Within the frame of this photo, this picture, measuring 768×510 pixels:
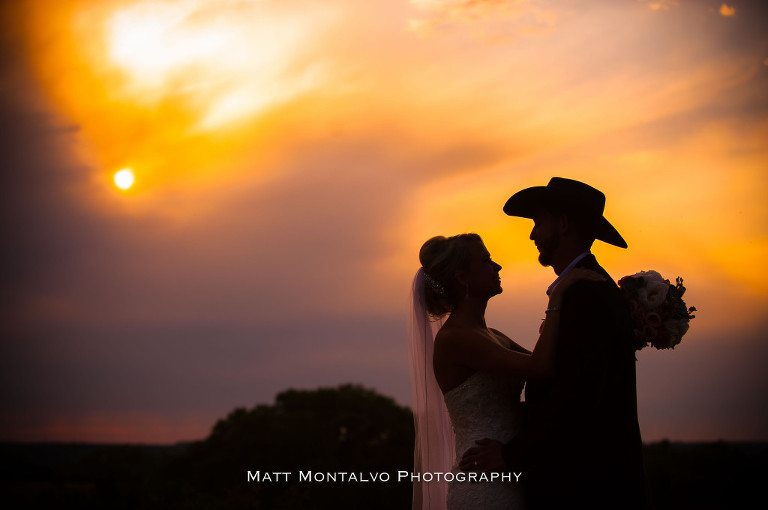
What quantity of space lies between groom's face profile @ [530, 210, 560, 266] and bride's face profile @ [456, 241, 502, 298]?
0.54m

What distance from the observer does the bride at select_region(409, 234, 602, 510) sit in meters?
5.38

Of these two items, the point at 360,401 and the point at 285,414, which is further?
the point at 360,401

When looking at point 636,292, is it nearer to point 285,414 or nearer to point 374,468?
point 374,468

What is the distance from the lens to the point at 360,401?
36281mm

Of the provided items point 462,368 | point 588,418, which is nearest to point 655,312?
point 588,418

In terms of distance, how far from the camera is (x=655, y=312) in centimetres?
526

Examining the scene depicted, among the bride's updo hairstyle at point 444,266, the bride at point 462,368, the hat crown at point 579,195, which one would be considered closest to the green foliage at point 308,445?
the bride at point 462,368

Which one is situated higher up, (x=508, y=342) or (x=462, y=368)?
(x=508, y=342)

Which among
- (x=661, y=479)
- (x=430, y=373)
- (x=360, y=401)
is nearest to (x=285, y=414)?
(x=360, y=401)

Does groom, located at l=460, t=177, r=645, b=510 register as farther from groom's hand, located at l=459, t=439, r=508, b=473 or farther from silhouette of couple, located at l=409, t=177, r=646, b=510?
groom's hand, located at l=459, t=439, r=508, b=473

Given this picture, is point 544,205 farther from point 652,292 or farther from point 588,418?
point 588,418

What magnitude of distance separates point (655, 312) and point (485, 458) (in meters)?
1.63

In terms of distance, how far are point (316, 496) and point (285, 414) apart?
1020 cm

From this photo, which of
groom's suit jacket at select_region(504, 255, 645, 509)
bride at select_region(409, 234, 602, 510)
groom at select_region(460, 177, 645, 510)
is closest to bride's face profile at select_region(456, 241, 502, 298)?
bride at select_region(409, 234, 602, 510)
